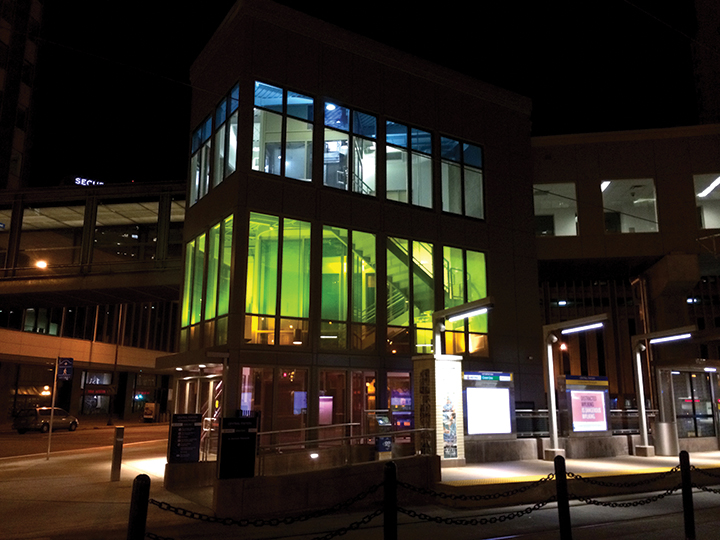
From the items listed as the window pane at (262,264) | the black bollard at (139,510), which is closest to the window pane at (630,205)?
the window pane at (262,264)

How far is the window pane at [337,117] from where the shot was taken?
68.7 feet

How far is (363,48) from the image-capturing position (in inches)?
854

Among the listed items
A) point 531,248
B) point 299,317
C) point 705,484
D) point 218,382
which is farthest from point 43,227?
point 705,484

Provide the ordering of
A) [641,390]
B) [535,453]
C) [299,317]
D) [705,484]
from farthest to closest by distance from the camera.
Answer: [641,390] → [299,317] → [535,453] → [705,484]

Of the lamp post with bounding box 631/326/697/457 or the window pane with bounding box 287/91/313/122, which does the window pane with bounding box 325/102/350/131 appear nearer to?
the window pane with bounding box 287/91/313/122

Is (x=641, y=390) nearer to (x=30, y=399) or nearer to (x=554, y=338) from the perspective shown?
(x=554, y=338)

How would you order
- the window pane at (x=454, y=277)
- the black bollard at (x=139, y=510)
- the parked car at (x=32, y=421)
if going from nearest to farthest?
the black bollard at (x=139, y=510), the window pane at (x=454, y=277), the parked car at (x=32, y=421)

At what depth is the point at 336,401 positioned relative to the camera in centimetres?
1936

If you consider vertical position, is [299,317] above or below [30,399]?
above

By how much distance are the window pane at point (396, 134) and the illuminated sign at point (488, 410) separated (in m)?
10.0

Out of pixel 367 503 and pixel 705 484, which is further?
pixel 705 484

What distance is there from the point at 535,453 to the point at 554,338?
11.4ft

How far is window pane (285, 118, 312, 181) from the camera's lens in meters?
20.0

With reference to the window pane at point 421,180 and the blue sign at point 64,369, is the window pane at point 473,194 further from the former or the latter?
the blue sign at point 64,369
